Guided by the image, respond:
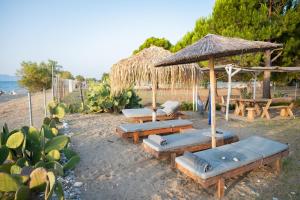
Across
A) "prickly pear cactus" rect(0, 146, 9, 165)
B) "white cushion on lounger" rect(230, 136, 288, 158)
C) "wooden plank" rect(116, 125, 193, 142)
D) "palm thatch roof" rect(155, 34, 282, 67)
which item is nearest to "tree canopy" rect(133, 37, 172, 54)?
"wooden plank" rect(116, 125, 193, 142)

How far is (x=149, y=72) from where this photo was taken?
7.38 meters

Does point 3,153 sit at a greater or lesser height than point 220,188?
greater

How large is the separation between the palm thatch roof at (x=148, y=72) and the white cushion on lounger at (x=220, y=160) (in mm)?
4076

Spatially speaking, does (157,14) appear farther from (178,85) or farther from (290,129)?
(290,129)

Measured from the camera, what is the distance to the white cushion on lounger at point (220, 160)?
116 inches

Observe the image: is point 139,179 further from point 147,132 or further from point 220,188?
point 147,132

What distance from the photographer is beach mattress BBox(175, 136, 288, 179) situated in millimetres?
3004

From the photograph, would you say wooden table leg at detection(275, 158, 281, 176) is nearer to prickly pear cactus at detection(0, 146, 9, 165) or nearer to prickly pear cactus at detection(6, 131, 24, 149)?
prickly pear cactus at detection(6, 131, 24, 149)

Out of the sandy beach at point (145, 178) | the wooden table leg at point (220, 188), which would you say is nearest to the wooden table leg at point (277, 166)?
the sandy beach at point (145, 178)

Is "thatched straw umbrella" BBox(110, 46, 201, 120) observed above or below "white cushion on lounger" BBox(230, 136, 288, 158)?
above

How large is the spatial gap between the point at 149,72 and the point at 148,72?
0.14ft

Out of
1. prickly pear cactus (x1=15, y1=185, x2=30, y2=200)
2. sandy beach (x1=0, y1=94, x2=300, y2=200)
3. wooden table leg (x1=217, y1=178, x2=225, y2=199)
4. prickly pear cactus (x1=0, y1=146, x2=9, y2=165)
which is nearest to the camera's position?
prickly pear cactus (x1=15, y1=185, x2=30, y2=200)

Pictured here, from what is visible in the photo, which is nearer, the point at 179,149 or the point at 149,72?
the point at 179,149

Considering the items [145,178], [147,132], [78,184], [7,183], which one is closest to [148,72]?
[147,132]
